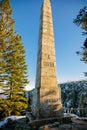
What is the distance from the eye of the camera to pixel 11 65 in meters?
24.3

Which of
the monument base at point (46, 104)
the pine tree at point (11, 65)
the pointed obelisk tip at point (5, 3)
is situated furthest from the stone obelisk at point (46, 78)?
the pointed obelisk tip at point (5, 3)

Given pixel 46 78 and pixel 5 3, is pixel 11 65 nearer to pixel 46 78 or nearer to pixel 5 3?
pixel 5 3

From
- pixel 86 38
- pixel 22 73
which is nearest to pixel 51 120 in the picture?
pixel 86 38

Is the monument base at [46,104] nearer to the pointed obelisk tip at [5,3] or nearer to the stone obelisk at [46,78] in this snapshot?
the stone obelisk at [46,78]

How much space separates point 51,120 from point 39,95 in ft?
5.47

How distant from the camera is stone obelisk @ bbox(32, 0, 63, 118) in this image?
13.1m

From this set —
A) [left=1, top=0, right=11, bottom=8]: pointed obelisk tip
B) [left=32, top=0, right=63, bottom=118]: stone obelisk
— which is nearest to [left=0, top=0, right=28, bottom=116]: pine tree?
[left=1, top=0, right=11, bottom=8]: pointed obelisk tip

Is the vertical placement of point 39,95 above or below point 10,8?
below

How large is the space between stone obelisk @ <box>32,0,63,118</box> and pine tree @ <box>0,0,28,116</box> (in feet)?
31.4

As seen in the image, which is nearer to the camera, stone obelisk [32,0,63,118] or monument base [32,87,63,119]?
monument base [32,87,63,119]

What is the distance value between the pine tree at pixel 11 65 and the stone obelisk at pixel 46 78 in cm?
957

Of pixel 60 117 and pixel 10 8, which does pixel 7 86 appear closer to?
pixel 10 8

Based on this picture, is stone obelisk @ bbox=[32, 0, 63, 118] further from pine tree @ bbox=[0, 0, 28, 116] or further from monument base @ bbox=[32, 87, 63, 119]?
pine tree @ bbox=[0, 0, 28, 116]

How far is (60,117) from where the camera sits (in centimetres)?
1283
